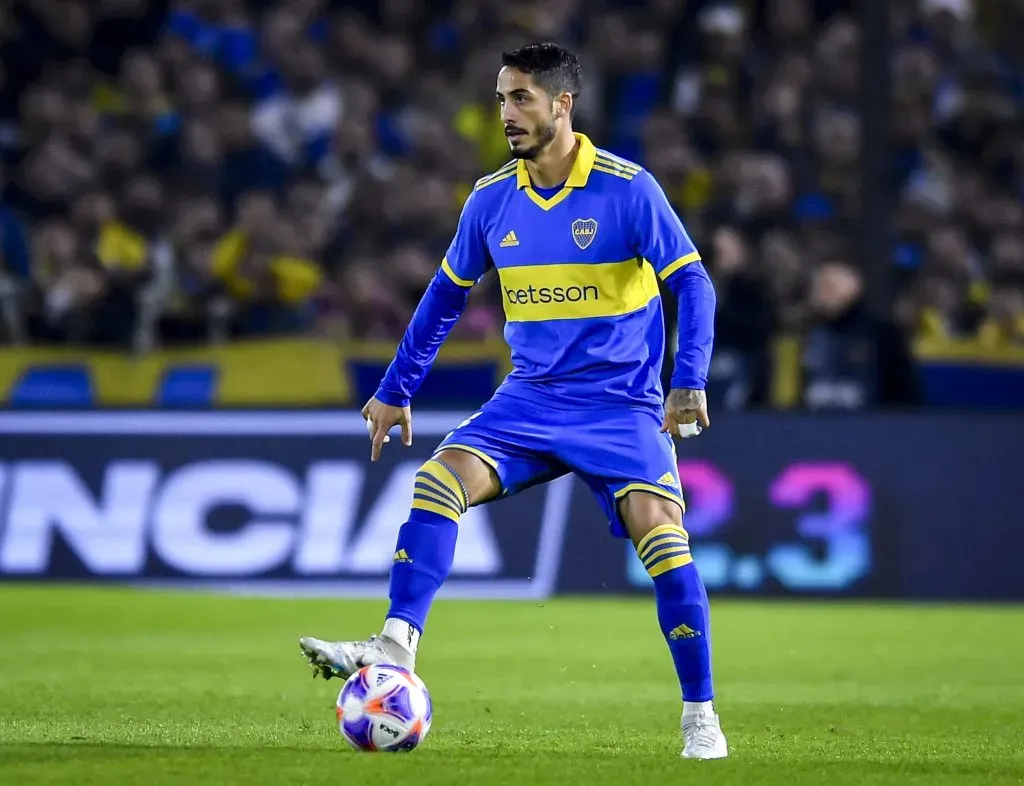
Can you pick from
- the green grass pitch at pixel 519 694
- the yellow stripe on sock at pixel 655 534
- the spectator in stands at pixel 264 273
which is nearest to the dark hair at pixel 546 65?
the yellow stripe on sock at pixel 655 534

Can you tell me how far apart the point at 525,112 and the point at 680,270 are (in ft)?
2.30

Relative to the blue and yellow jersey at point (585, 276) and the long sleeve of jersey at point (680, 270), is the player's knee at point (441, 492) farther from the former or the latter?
the long sleeve of jersey at point (680, 270)

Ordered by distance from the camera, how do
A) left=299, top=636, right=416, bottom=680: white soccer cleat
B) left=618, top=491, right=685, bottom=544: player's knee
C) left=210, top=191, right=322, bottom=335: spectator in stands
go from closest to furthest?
1. left=299, top=636, right=416, bottom=680: white soccer cleat
2. left=618, top=491, right=685, bottom=544: player's knee
3. left=210, top=191, right=322, bottom=335: spectator in stands

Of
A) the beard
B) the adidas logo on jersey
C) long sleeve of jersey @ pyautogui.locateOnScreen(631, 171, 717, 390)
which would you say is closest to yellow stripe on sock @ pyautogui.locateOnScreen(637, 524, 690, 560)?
the adidas logo on jersey

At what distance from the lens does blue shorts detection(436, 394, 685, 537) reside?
6176mm

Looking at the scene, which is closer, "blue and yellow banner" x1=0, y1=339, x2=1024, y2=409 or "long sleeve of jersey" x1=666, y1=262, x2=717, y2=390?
"long sleeve of jersey" x1=666, y1=262, x2=717, y2=390

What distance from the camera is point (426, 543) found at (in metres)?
6.07

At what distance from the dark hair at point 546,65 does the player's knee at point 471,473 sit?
118 cm

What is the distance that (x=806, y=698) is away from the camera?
772cm

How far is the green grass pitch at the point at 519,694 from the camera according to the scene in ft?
18.2

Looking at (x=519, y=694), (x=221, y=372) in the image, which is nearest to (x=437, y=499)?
(x=519, y=694)

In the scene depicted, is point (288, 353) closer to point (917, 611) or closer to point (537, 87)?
point (917, 611)

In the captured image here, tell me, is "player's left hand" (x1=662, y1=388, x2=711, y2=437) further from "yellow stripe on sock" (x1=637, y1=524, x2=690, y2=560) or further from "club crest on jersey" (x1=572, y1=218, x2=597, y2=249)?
"club crest on jersey" (x1=572, y1=218, x2=597, y2=249)

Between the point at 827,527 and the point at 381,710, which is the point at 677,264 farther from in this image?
the point at 827,527
